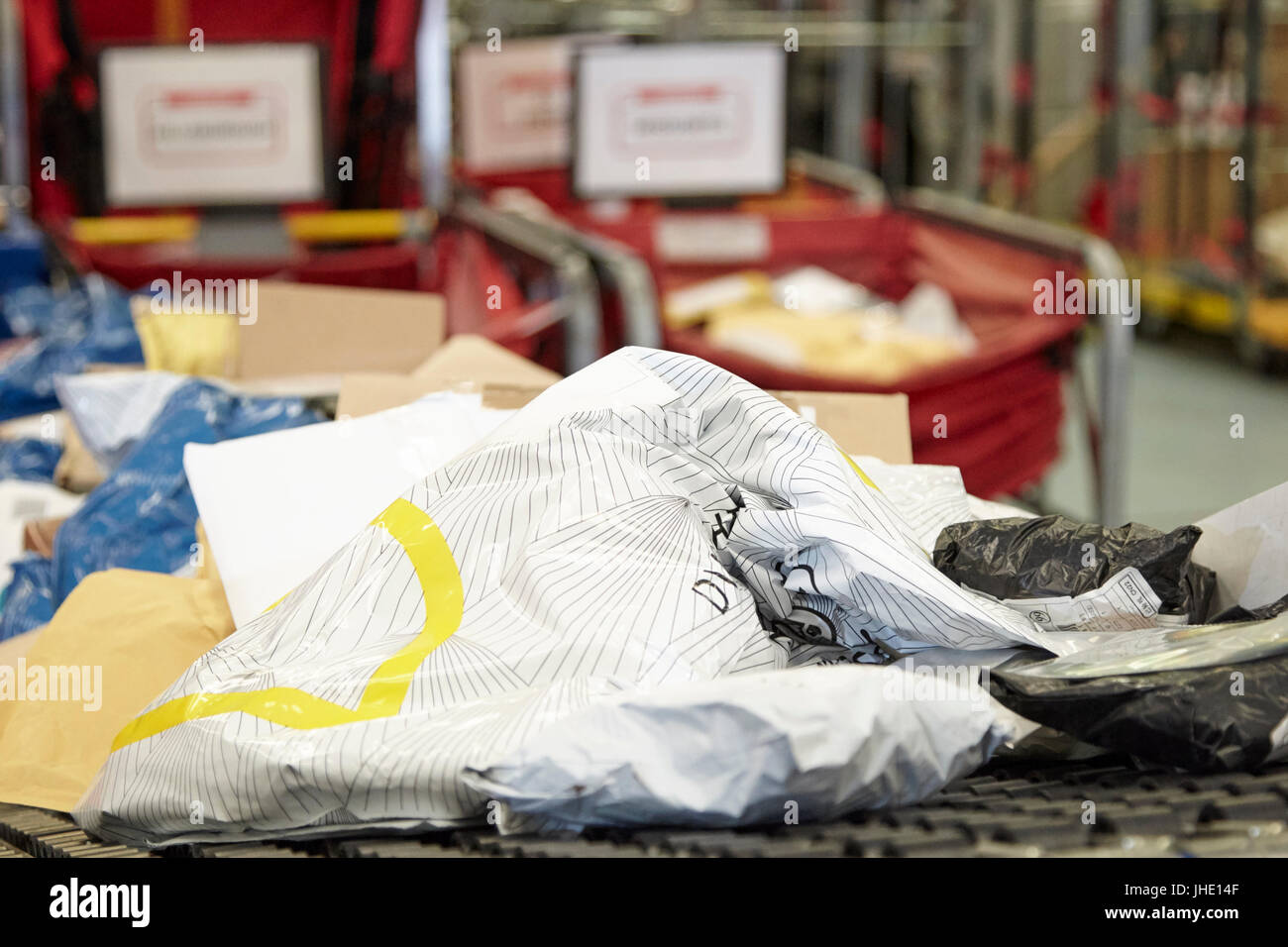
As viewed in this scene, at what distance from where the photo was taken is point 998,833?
831mm

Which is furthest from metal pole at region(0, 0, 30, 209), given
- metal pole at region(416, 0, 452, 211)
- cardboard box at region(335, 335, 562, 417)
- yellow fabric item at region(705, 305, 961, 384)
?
cardboard box at region(335, 335, 562, 417)

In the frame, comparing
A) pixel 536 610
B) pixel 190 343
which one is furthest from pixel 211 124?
pixel 536 610

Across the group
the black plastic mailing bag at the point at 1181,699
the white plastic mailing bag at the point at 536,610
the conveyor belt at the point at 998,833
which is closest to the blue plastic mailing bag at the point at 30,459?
the white plastic mailing bag at the point at 536,610

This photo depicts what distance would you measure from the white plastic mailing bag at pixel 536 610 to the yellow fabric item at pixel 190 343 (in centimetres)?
142

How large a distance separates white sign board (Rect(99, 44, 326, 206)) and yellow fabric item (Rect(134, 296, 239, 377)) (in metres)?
1.17

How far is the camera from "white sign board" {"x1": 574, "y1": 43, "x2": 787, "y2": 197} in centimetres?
404

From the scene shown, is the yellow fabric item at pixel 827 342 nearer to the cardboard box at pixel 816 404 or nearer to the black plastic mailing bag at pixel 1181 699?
the cardboard box at pixel 816 404

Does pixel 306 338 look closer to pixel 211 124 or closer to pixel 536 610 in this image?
pixel 211 124

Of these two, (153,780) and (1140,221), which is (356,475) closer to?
(153,780)

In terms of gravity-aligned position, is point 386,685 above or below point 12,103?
below

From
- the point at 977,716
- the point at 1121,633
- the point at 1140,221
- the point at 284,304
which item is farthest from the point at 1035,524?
the point at 1140,221

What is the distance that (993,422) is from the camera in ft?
9.78

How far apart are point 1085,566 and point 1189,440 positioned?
14.3 ft
